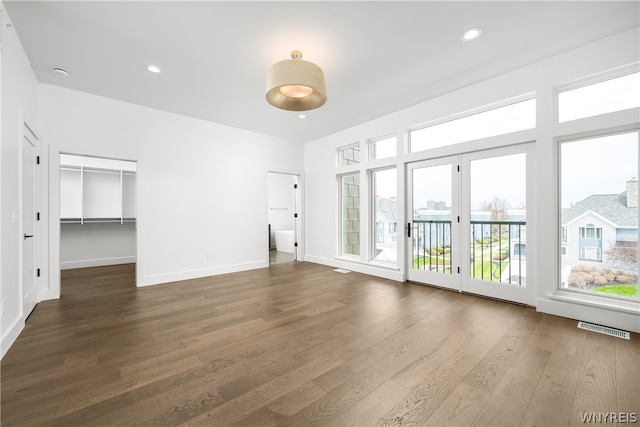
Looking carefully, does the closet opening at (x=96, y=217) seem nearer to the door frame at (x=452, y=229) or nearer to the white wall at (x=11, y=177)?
the white wall at (x=11, y=177)

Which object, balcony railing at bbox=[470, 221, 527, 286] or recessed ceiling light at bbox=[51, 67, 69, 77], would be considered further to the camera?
balcony railing at bbox=[470, 221, 527, 286]

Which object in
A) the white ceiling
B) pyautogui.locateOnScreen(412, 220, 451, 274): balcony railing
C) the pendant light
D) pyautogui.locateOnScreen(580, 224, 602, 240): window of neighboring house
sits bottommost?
pyautogui.locateOnScreen(412, 220, 451, 274): balcony railing

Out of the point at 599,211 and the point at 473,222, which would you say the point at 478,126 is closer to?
the point at 473,222

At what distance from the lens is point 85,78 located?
3.42 m

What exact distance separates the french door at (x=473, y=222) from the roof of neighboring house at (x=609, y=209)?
449 millimetres

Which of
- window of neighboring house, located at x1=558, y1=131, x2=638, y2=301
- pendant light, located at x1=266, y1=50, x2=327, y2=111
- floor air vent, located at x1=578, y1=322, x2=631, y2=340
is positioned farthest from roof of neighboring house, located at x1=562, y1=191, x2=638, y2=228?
pendant light, located at x1=266, y1=50, x2=327, y2=111

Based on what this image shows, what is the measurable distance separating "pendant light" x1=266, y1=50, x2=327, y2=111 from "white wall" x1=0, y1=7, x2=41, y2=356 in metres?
2.31

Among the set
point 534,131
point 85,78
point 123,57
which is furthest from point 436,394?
point 85,78

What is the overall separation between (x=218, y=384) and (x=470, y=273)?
11.6 ft

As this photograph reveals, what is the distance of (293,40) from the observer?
106 inches

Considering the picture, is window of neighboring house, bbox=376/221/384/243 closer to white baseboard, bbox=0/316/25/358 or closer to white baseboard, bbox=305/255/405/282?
white baseboard, bbox=305/255/405/282

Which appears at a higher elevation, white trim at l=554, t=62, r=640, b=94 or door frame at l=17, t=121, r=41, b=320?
white trim at l=554, t=62, r=640, b=94

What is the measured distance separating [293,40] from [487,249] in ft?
12.0

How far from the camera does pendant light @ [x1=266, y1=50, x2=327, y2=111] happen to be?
2318 mm
